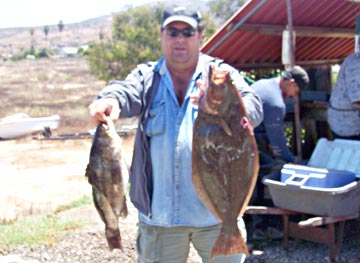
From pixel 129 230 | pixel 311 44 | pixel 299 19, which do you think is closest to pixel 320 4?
pixel 299 19

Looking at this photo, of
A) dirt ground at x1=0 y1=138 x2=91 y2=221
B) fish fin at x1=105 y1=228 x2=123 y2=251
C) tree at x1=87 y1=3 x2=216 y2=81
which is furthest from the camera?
tree at x1=87 y1=3 x2=216 y2=81

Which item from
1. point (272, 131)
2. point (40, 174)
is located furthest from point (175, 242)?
point (40, 174)

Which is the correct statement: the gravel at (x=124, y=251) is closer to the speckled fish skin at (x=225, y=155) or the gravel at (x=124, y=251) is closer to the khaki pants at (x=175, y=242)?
the khaki pants at (x=175, y=242)

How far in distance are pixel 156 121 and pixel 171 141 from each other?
0.15 meters

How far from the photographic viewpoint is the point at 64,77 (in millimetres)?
58906

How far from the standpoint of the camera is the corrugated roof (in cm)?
809

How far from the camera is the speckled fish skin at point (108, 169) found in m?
3.02

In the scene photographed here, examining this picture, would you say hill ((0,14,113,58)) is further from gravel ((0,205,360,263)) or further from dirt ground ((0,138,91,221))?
gravel ((0,205,360,263))

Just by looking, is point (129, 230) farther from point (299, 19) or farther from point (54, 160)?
point (54, 160)

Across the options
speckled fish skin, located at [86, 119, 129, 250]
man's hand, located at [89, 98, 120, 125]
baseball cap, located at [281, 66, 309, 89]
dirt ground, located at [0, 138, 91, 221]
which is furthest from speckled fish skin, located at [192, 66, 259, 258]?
dirt ground, located at [0, 138, 91, 221]

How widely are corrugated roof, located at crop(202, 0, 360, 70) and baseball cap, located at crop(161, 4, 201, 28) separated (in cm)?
425

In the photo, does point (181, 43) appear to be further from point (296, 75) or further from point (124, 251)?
point (124, 251)

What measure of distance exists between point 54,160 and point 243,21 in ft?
39.8

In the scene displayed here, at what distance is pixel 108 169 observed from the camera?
303 centimetres
